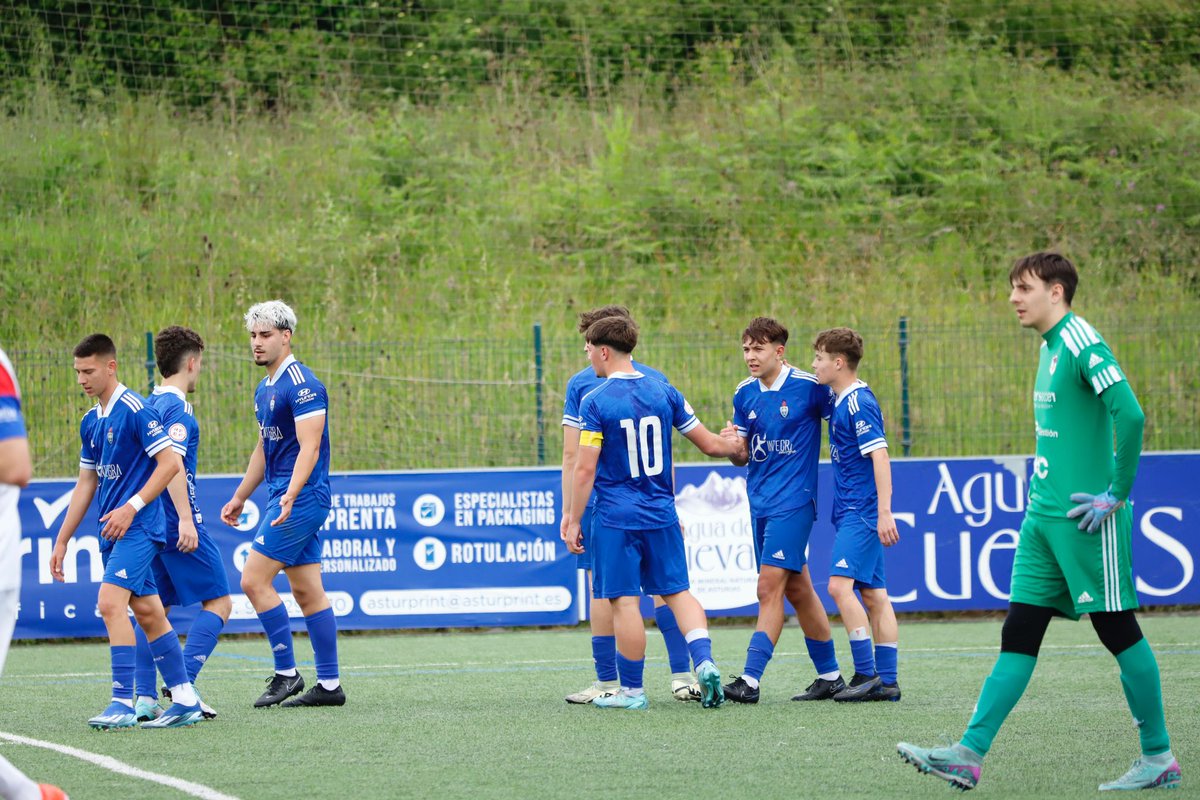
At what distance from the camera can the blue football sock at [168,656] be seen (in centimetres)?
701

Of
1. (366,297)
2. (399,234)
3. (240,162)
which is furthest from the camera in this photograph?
(240,162)

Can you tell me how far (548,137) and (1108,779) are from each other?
17216mm

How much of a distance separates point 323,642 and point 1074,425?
14.4 feet

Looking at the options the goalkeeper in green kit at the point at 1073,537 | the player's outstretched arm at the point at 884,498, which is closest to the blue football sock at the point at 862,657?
the player's outstretched arm at the point at 884,498

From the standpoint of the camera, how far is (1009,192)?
20.4 m

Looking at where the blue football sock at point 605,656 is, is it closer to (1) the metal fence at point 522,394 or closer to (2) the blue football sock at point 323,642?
(2) the blue football sock at point 323,642

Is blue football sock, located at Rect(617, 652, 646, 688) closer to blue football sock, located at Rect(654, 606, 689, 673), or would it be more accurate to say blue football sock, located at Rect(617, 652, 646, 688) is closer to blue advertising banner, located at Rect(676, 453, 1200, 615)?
blue football sock, located at Rect(654, 606, 689, 673)

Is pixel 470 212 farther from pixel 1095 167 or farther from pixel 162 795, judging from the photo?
pixel 162 795

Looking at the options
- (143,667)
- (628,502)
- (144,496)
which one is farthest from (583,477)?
(143,667)

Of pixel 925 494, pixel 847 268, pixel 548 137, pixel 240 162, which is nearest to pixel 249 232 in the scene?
pixel 240 162

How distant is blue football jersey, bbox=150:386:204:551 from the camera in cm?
720

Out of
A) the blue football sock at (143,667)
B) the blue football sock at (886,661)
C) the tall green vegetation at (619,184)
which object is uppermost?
the tall green vegetation at (619,184)

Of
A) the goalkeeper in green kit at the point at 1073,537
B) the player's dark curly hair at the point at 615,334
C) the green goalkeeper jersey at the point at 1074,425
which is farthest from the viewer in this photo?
the player's dark curly hair at the point at 615,334

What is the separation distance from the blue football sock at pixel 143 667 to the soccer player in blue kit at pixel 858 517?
3.69 m
